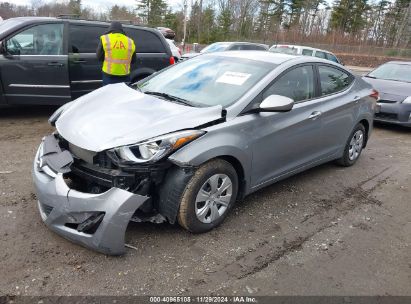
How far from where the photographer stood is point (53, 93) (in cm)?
690

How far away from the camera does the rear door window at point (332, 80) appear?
4.90 metres

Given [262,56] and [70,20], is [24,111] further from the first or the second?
[262,56]

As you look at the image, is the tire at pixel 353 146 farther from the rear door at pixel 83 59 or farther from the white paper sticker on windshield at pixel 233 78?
the rear door at pixel 83 59

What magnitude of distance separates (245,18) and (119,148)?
4995cm

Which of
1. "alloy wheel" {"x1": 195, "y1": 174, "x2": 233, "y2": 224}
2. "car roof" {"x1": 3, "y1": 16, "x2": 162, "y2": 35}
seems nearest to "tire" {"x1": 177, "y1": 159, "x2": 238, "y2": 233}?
"alloy wheel" {"x1": 195, "y1": 174, "x2": 233, "y2": 224}

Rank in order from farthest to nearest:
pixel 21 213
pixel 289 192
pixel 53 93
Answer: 1. pixel 53 93
2. pixel 289 192
3. pixel 21 213

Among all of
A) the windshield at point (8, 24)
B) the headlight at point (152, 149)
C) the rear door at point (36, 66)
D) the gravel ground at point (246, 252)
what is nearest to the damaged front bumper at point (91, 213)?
the gravel ground at point (246, 252)

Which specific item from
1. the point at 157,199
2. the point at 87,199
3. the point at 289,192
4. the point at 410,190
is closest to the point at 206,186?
the point at 157,199

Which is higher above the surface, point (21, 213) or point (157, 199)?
point (157, 199)

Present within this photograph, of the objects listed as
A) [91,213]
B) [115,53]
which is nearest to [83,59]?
[115,53]

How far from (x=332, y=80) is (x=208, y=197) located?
2.63 m

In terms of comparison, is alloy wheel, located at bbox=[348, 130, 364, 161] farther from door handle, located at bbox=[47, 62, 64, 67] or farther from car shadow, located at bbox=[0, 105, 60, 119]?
car shadow, located at bbox=[0, 105, 60, 119]

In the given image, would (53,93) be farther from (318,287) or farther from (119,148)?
(318,287)

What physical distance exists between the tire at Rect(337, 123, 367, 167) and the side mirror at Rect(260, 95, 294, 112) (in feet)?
6.83
